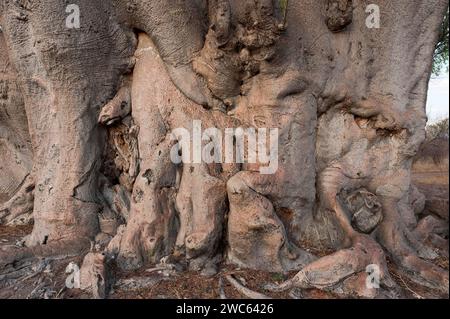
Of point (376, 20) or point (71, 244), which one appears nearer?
point (71, 244)

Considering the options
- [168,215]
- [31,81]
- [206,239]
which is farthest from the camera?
[31,81]

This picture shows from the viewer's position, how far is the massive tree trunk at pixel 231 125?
9.46 feet

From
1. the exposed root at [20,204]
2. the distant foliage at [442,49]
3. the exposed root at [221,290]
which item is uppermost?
the distant foliage at [442,49]

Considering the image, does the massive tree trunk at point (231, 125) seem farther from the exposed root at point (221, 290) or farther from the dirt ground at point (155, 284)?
the exposed root at point (221, 290)

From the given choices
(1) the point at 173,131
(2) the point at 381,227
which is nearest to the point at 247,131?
(1) the point at 173,131

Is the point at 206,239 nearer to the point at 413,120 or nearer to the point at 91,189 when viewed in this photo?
the point at 91,189

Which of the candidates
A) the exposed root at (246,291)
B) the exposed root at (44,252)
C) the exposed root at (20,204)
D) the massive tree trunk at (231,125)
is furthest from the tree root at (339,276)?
the exposed root at (20,204)

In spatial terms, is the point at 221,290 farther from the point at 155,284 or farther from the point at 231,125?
the point at 231,125

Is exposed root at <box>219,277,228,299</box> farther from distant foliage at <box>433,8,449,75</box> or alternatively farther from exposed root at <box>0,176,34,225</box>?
distant foliage at <box>433,8,449,75</box>

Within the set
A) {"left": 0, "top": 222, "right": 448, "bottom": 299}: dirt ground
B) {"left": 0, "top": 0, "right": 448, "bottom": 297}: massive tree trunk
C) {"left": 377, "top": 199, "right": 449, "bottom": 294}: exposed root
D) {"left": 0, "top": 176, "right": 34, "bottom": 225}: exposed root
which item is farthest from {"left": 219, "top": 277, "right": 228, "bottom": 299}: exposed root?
{"left": 0, "top": 176, "right": 34, "bottom": 225}: exposed root

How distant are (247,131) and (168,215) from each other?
40.6 inches

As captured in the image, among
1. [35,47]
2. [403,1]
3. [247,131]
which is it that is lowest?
[247,131]

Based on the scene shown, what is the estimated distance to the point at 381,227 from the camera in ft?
10.9

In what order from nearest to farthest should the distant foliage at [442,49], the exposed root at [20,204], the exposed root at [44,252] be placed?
the exposed root at [44,252] → the exposed root at [20,204] → the distant foliage at [442,49]
